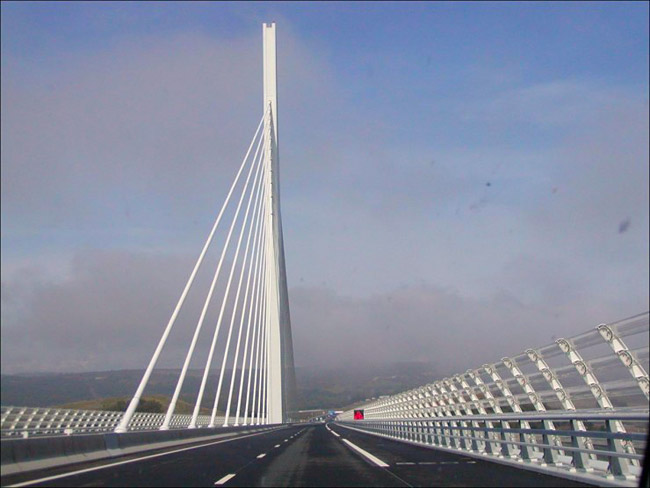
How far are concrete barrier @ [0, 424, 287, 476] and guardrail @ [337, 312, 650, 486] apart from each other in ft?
29.1

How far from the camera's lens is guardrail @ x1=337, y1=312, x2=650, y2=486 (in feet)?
37.9

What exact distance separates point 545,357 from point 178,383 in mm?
14937

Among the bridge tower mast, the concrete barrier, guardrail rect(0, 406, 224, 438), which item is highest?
the bridge tower mast

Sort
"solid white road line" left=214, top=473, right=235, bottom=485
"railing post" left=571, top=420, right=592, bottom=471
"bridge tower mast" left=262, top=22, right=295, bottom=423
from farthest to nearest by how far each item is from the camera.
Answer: "bridge tower mast" left=262, top=22, right=295, bottom=423 → "railing post" left=571, top=420, right=592, bottom=471 → "solid white road line" left=214, top=473, right=235, bottom=485

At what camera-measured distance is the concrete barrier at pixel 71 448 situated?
1443cm

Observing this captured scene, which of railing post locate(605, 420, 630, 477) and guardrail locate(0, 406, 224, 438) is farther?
guardrail locate(0, 406, 224, 438)

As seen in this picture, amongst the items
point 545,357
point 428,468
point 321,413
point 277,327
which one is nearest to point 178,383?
point 428,468

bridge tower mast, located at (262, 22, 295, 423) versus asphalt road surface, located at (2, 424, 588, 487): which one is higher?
bridge tower mast, located at (262, 22, 295, 423)

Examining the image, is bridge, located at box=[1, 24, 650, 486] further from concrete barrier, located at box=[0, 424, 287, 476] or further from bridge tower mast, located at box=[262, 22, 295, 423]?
bridge tower mast, located at box=[262, 22, 295, 423]

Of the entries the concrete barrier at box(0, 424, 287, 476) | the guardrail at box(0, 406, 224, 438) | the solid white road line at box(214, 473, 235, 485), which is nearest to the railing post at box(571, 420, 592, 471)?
the solid white road line at box(214, 473, 235, 485)

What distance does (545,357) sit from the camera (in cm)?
1584

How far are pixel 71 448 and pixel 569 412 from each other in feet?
34.4

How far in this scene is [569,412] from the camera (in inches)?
545

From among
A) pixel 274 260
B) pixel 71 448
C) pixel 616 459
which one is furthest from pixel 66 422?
pixel 616 459
